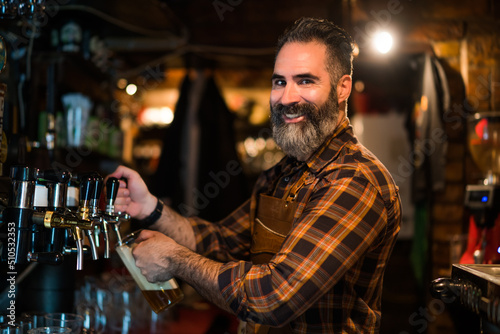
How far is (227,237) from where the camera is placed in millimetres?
1882

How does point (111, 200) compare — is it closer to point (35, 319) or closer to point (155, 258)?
point (155, 258)

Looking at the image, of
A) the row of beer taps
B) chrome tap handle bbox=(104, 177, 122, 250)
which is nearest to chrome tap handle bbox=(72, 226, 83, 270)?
the row of beer taps

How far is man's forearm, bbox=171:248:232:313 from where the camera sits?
4.30 feet

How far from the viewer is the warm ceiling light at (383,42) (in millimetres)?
3051

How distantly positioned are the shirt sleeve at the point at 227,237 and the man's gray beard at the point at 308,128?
0.40 m

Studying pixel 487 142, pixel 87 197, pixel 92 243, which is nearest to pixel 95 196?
pixel 87 197

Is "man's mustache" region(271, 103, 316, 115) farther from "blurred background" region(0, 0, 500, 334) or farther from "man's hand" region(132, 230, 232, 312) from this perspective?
"blurred background" region(0, 0, 500, 334)

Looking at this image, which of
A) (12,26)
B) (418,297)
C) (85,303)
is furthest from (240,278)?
(418,297)

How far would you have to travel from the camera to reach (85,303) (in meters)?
1.95

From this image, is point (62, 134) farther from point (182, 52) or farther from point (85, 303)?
point (182, 52)

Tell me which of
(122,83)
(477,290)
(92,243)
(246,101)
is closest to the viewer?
(477,290)

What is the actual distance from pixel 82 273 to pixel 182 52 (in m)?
1.81

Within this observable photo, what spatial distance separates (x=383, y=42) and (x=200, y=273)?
2.23 metres

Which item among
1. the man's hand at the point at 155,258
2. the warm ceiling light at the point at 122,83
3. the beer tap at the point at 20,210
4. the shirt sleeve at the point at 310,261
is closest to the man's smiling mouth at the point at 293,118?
the shirt sleeve at the point at 310,261
